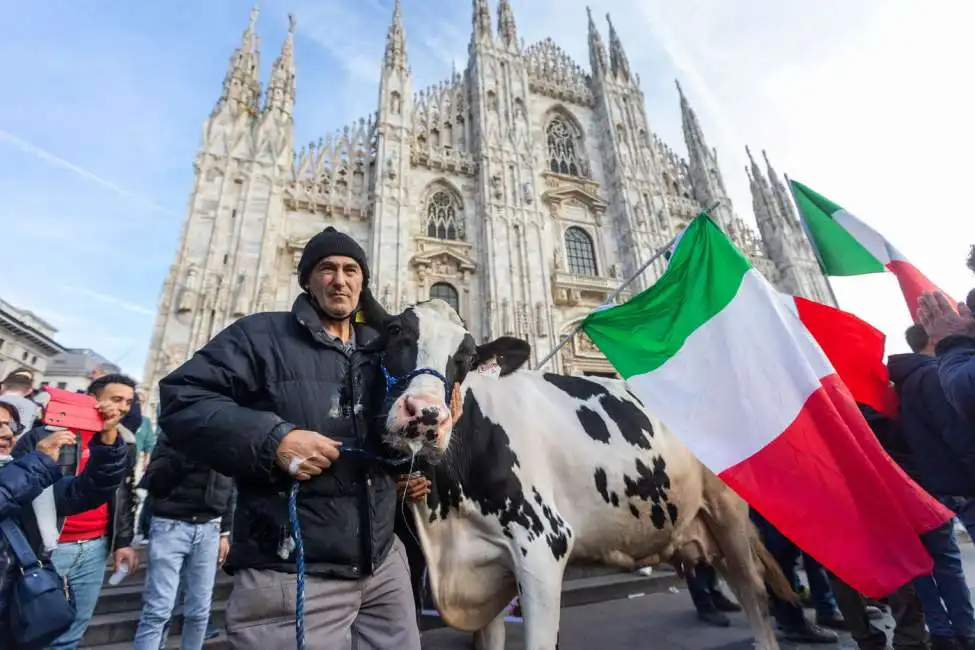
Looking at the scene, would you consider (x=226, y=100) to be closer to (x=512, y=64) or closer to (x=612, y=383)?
(x=512, y=64)

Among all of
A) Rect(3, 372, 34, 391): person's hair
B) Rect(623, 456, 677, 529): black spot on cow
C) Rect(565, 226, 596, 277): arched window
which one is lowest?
Rect(623, 456, 677, 529): black spot on cow

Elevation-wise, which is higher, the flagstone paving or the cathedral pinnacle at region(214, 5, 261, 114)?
the cathedral pinnacle at region(214, 5, 261, 114)

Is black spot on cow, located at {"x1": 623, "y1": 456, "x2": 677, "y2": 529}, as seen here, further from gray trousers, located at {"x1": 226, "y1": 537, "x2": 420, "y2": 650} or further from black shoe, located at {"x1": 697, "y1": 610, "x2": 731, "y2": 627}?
black shoe, located at {"x1": 697, "y1": 610, "x2": 731, "y2": 627}

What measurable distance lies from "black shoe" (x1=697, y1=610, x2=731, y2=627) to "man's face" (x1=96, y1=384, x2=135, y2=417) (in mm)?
5703

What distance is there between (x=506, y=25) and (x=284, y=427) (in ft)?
82.4

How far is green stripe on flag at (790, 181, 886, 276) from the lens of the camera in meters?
4.20

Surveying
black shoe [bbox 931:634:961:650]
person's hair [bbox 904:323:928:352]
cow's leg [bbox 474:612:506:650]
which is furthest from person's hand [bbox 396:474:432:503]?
person's hair [bbox 904:323:928:352]

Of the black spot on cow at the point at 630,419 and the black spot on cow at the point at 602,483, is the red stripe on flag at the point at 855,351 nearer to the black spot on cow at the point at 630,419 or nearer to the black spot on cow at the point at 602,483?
the black spot on cow at the point at 630,419

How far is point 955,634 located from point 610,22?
1195 inches

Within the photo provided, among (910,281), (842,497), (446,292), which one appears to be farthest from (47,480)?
(446,292)

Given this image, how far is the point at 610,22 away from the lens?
25.1 meters

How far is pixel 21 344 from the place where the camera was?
29859 mm

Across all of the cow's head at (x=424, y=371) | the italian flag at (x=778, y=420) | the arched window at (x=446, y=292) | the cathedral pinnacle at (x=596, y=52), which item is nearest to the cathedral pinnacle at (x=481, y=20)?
the cathedral pinnacle at (x=596, y=52)

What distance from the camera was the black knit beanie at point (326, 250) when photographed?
76.1 inches
